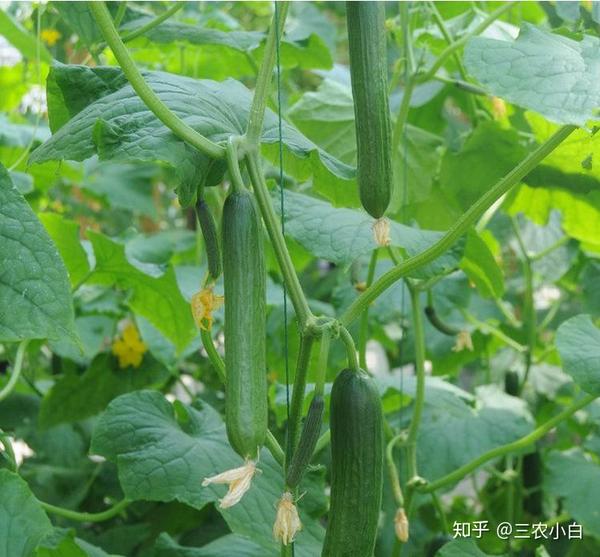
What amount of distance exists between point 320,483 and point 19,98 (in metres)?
1.12

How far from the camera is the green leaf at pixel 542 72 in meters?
0.71

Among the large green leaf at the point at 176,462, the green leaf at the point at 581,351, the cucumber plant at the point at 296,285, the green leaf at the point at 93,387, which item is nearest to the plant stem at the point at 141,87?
the cucumber plant at the point at 296,285

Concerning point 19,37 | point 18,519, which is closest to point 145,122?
point 18,519

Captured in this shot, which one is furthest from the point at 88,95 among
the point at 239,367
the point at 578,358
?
the point at 578,358

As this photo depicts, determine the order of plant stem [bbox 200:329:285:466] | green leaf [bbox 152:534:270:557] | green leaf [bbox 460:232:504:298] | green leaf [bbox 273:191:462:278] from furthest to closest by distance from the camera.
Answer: green leaf [bbox 460:232:504:298]
green leaf [bbox 152:534:270:557]
green leaf [bbox 273:191:462:278]
plant stem [bbox 200:329:285:466]

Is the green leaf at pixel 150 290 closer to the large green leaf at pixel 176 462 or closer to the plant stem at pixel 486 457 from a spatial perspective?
the large green leaf at pixel 176 462

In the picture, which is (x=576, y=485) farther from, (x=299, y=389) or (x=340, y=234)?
(x=299, y=389)

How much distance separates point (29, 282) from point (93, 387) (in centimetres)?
83

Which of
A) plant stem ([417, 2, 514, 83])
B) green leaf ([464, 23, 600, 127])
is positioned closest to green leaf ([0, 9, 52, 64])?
plant stem ([417, 2, 514, 83])

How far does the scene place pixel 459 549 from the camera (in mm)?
1036

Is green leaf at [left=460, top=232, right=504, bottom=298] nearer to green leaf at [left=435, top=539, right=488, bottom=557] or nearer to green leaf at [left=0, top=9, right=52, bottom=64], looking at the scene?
green leaf at [left=435, top=539, right=488, bottom=557]

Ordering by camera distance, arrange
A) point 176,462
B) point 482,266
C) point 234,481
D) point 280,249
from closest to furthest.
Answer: point 234,481 → point 280,249 → point 176,462 → point 482,266

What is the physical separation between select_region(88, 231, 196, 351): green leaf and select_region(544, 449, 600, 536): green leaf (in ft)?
1.88

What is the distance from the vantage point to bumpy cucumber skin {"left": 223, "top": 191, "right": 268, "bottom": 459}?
0.69 m
